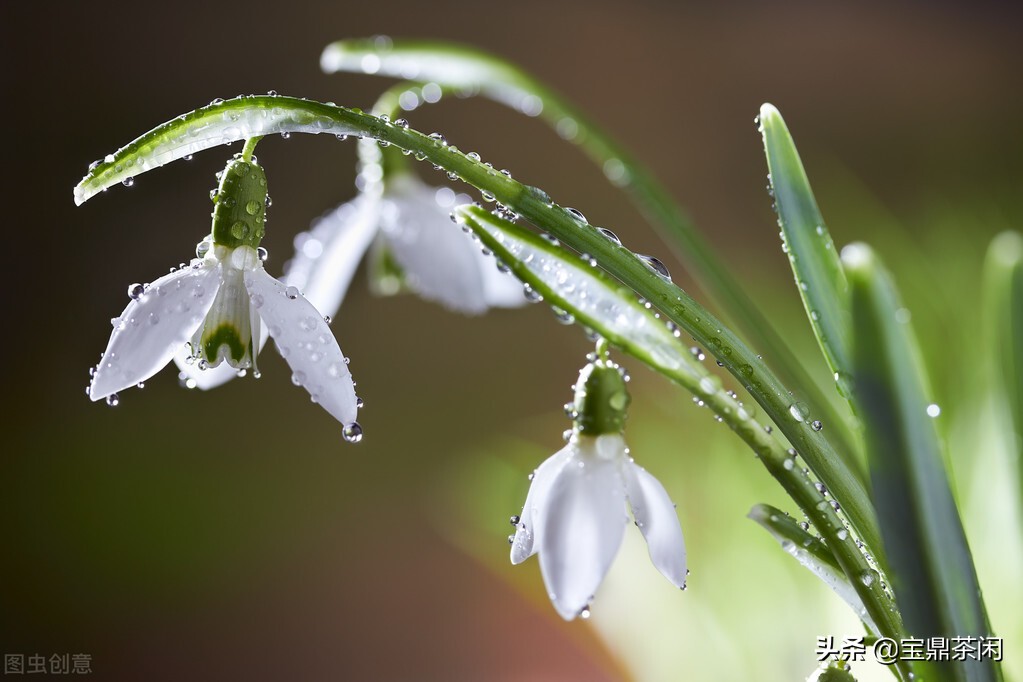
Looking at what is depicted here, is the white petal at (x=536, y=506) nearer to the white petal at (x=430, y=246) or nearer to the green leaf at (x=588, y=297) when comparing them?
the green leaf at (x=588, y=297)

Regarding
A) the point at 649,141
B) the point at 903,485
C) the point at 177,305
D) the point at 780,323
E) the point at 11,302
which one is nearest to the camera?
the point at 903,485

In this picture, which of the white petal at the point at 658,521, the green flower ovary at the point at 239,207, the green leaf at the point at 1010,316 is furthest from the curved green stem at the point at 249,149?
the green leaf at the point at 1010,316

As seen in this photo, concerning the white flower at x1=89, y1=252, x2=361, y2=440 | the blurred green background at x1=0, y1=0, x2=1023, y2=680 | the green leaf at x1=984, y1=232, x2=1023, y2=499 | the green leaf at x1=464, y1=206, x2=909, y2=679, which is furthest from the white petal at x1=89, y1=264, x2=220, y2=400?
the blurred green background at x1=0, y1=0, x2=1023, y2=680

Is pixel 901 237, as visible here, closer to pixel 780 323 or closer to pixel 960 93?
pixel 780 323

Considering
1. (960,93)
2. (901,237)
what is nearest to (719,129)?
(960,93)

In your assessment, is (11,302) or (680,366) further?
(11,302)

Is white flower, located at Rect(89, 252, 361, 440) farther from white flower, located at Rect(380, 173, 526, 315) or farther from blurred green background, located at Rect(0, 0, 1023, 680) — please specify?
blurred green background, located at Rect(0, 0, 1023, 680)
